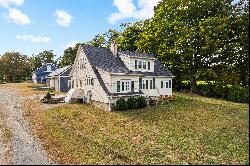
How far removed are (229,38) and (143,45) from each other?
17.0 m

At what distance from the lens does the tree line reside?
1881 inches

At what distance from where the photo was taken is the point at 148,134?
27.7 metres

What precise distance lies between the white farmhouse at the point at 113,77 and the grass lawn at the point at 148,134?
9.48 feet

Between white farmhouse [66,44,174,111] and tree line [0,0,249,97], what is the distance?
23.1 ft

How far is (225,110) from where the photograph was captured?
37.7 m

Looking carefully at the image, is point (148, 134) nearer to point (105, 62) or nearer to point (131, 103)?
point (131, 103)

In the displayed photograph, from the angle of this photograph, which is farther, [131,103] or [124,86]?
[124,86]

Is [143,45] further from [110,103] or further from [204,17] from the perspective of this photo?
[110,103]

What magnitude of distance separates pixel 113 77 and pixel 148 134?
1291 centimetres

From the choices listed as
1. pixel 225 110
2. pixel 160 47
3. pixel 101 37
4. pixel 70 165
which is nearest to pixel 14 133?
pixel 70 165

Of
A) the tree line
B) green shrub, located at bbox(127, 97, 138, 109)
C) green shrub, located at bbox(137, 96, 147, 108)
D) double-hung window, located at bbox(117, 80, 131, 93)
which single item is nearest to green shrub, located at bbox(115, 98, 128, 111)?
green shrub, located at bbox(127, 97, 138, 109)

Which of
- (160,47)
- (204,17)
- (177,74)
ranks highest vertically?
(204,17)

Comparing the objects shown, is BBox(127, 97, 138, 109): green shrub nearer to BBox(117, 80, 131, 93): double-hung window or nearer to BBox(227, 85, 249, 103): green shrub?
BBox(117, 80, 131, 93): double-hung window

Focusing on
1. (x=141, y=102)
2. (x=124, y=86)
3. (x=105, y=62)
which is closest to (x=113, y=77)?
(x=124, y=86)
